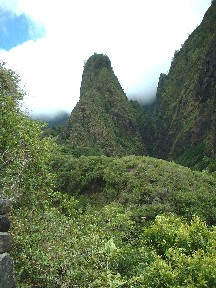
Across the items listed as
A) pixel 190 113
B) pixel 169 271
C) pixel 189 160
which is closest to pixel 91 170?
pixel 169 271

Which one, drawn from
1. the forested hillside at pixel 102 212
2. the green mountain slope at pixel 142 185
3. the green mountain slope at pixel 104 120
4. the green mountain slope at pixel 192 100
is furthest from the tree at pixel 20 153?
the green mountain slope at pixel 104 120

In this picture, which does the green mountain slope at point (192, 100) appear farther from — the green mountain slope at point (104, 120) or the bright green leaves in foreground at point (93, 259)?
the bright green leaves in foreground at point (93, 259)

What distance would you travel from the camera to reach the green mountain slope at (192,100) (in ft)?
320

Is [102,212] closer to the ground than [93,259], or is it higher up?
closer to the ground

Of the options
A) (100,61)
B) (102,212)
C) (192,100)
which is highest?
(100,61)

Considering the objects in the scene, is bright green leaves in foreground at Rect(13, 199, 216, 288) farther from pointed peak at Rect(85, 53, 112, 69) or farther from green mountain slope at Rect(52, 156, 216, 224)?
pointed peak at Rect(85, 53, 112, 69)

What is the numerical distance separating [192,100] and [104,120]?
3269 cm

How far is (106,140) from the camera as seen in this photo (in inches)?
4744

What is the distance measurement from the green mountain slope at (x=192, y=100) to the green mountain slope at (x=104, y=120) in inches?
405

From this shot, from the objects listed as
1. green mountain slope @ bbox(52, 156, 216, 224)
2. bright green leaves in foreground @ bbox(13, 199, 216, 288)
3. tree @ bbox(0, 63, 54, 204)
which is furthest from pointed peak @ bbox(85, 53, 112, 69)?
bright green leaves in foreground @ bbox(13, 199, 216, 288)

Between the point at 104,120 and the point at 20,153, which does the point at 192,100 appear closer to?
the point at 104,120

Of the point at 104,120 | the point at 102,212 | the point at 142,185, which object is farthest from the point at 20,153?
the point at 104,120

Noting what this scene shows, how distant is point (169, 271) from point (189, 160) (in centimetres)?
8519

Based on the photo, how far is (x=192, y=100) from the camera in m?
109
